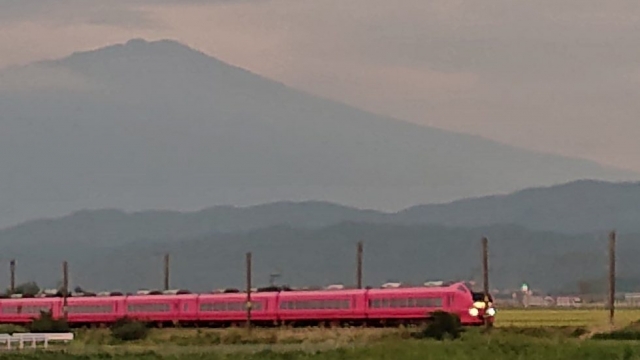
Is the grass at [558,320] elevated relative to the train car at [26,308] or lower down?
lower down

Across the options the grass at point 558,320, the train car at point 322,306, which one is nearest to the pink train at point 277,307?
the train car at point 322,306

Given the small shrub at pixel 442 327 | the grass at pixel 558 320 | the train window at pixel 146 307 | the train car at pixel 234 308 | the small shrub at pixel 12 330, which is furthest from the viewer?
the train window at pixel 146 307

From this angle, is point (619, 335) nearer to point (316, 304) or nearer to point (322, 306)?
point (322, 306)

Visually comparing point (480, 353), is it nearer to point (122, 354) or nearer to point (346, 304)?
point (122, 354)

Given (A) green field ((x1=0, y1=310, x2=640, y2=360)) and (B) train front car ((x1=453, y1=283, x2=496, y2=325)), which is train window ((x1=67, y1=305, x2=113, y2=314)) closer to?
(A) green field ((x1=0, y1=310, x2=640, y2=360))

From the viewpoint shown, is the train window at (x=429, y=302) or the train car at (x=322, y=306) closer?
the train window at (x=429, y=302)

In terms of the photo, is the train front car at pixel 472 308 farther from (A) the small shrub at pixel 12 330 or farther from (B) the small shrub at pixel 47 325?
(A) the small shrub at pixel 12 330

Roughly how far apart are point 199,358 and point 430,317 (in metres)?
25.6

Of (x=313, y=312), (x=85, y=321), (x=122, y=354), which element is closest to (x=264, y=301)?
(x=313, y=312)

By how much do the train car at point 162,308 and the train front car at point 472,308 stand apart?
15709 mm

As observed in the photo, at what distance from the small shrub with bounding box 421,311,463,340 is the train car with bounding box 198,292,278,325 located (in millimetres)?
14532

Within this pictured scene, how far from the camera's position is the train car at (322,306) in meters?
83.2

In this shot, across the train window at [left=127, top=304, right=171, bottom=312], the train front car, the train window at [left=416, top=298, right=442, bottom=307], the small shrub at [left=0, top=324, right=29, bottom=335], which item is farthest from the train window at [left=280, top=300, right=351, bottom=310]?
the small shrub at [left=0, top=324, right=29, bottom=335]

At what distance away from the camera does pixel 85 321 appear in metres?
94.4
